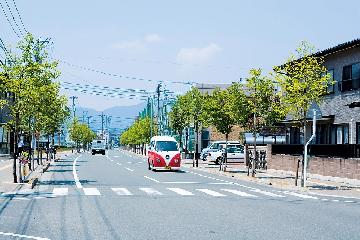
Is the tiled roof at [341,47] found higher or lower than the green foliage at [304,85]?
higher

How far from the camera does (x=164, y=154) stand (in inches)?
1538

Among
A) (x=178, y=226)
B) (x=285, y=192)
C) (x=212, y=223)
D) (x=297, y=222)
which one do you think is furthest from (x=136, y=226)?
(x=285, y=192)

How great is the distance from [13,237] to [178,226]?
3.56m

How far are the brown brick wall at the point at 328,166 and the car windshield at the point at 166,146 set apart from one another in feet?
24.0

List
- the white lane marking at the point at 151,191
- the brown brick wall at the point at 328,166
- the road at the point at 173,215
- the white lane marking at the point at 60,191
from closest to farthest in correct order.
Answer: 1. the road at the point at 173,215
2. the white lane marking at the point at 60,191
3. the white lane marking at the point at 151,191
4. the brown brick wall at the point at 328,166

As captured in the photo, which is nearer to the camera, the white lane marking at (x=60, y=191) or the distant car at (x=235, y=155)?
the white lane marking at (x=60, y=191)

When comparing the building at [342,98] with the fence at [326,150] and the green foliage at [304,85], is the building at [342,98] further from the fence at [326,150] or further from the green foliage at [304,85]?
the green foliage at [304,85]

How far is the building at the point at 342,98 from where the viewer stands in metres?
33.2

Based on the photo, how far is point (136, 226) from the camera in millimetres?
12453

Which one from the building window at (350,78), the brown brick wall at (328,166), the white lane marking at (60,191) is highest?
the building window at (350,78)

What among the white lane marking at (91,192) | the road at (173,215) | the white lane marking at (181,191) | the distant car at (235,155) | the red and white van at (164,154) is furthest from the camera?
the distant car at (235,155)

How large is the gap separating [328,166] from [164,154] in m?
12.0

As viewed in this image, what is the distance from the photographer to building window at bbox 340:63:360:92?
1314 inches

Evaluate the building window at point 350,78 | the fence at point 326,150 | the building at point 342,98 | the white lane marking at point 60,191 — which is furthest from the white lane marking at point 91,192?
the building window at point 350,78
